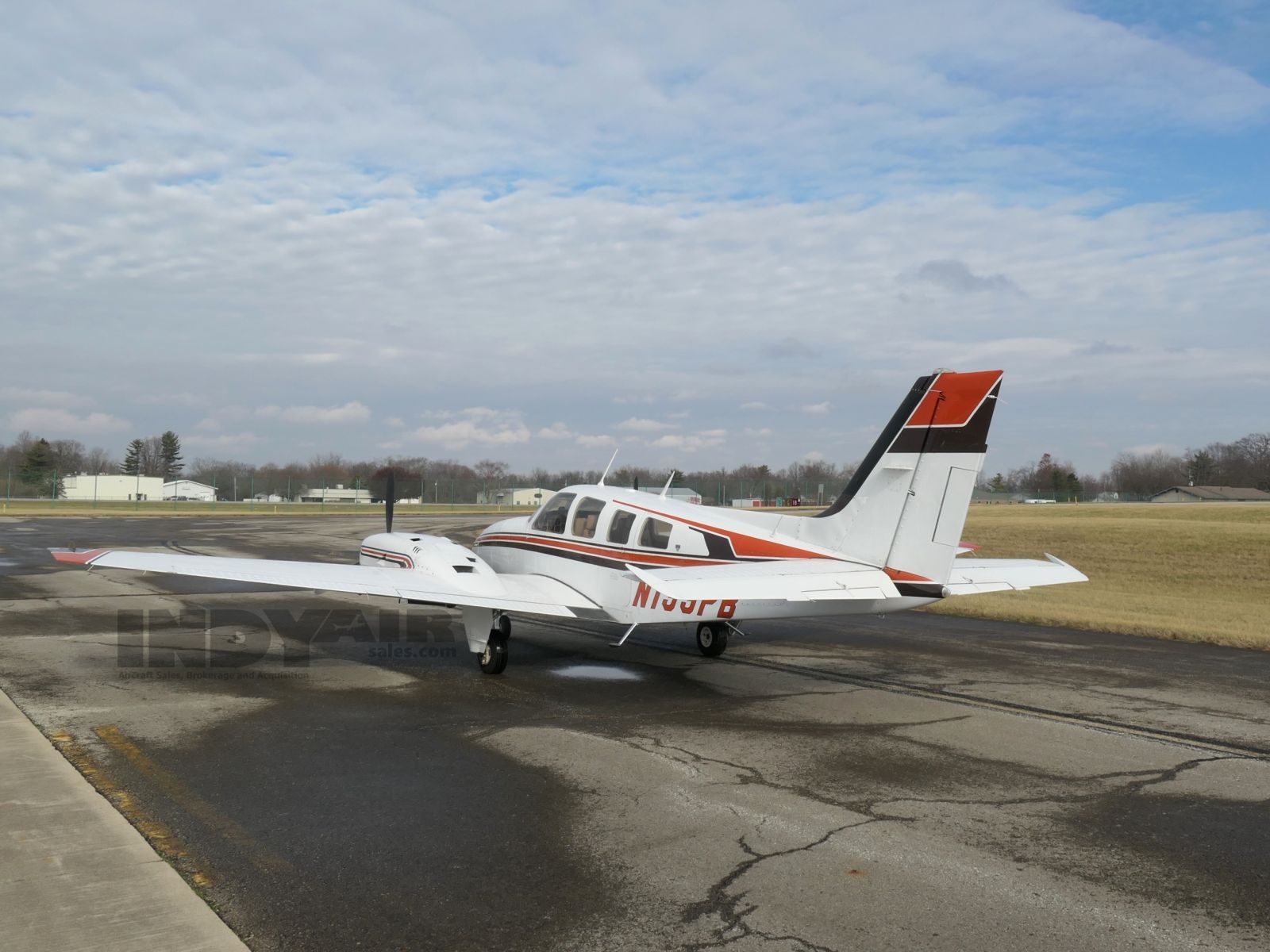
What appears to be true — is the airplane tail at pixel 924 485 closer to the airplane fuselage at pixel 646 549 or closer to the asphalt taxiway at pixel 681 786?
the airplane fuselage at pixel 646 549

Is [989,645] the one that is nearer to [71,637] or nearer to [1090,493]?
[71,637]

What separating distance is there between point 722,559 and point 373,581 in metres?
4.40

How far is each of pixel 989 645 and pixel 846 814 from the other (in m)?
9.44

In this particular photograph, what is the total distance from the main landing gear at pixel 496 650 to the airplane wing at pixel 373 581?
0.37 meters

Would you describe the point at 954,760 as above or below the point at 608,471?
below

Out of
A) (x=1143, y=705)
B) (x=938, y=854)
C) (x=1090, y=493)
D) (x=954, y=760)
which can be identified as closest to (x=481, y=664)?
(x=954, y=760)

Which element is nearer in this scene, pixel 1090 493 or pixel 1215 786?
Result: pixel 1215 786

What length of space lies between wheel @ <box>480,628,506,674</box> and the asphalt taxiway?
1.60 feet

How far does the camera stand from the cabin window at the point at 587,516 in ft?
41.8

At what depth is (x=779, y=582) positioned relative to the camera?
388 inches

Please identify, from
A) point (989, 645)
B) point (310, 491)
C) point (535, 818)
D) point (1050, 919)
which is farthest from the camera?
point (310, 491)

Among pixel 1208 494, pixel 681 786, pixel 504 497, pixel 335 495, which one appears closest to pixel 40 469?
pixel 335 495

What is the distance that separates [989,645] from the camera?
15000mm

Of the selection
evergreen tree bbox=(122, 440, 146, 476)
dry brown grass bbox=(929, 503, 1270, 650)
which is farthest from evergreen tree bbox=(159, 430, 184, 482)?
dry brown grass bbox=(929, 503, 1270, 650)
